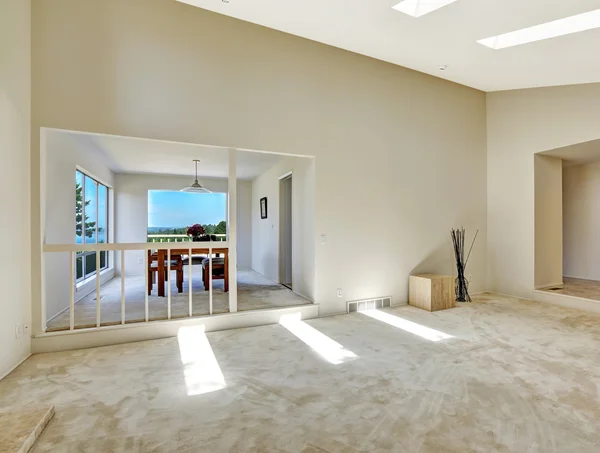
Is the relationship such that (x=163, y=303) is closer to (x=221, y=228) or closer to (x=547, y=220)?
(x=221, y=228)

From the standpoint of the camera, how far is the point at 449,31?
10.1 feet

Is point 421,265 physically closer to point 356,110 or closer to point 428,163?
point 428,163

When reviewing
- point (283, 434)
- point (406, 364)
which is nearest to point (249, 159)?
point (406, 364)

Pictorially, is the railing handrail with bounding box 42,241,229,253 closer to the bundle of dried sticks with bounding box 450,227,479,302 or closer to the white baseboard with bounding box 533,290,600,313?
the bundle of dried sticks with bounding box 450,227,479,302

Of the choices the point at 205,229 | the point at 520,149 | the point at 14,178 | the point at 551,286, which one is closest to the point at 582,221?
the point at 551,286

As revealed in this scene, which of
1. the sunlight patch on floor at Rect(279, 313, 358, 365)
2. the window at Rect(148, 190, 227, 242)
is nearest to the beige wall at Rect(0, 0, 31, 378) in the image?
the sunlight patch on floor at Rect(279, 313, 358, 365)

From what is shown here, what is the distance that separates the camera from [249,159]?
5.58 m

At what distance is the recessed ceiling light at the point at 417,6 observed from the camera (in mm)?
2729

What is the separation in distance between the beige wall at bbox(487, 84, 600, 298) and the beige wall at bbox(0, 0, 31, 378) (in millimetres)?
6359

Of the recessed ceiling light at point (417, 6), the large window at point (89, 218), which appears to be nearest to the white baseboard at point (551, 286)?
the recessed ceiling light at point (417, 6)

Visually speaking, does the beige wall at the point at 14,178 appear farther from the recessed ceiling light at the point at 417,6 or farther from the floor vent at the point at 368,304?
the floor vent at the point at 368,304

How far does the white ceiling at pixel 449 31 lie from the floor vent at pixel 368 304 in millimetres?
3229

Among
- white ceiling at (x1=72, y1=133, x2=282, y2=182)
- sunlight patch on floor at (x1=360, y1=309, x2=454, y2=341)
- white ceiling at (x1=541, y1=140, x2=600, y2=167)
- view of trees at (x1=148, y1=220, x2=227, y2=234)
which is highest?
white ceiling at (x1=72, y1=133, x2=282, y2=182)

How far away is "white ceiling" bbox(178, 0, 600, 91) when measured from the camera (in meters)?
2.66
